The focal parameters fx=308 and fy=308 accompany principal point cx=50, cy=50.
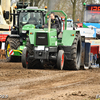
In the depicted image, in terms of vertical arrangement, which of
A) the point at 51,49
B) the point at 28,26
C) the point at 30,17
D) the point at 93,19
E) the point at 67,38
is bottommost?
the point at 51,49

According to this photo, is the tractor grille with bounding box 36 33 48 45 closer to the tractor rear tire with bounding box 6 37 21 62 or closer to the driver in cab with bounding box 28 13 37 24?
the tractor rear tire with bounding box 6 37 21 62

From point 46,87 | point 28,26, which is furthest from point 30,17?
point 46,87

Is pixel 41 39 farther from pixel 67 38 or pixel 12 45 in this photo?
pixel 12 45

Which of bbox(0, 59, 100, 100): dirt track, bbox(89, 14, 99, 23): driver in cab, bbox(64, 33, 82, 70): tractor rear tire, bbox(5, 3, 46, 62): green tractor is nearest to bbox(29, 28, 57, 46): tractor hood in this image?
bbox(64, 33, 82, 70): tractor rear tire

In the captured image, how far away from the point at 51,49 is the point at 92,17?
10397 mm

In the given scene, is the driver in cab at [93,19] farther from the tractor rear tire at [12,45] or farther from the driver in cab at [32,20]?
the tractor rear tire at [12,45]

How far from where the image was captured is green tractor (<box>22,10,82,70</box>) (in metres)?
9.79

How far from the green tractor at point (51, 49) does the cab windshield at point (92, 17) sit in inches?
354

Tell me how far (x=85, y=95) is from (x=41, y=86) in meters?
1.33

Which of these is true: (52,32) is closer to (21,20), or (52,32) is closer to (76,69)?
(76,69)

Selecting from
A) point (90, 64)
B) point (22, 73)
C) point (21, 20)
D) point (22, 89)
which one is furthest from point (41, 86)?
point (21, 20)

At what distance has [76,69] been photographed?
10.8 metres

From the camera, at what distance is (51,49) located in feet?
32.3

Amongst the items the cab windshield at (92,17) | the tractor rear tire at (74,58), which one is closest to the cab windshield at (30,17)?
the tractor rear tire at (74,58)
